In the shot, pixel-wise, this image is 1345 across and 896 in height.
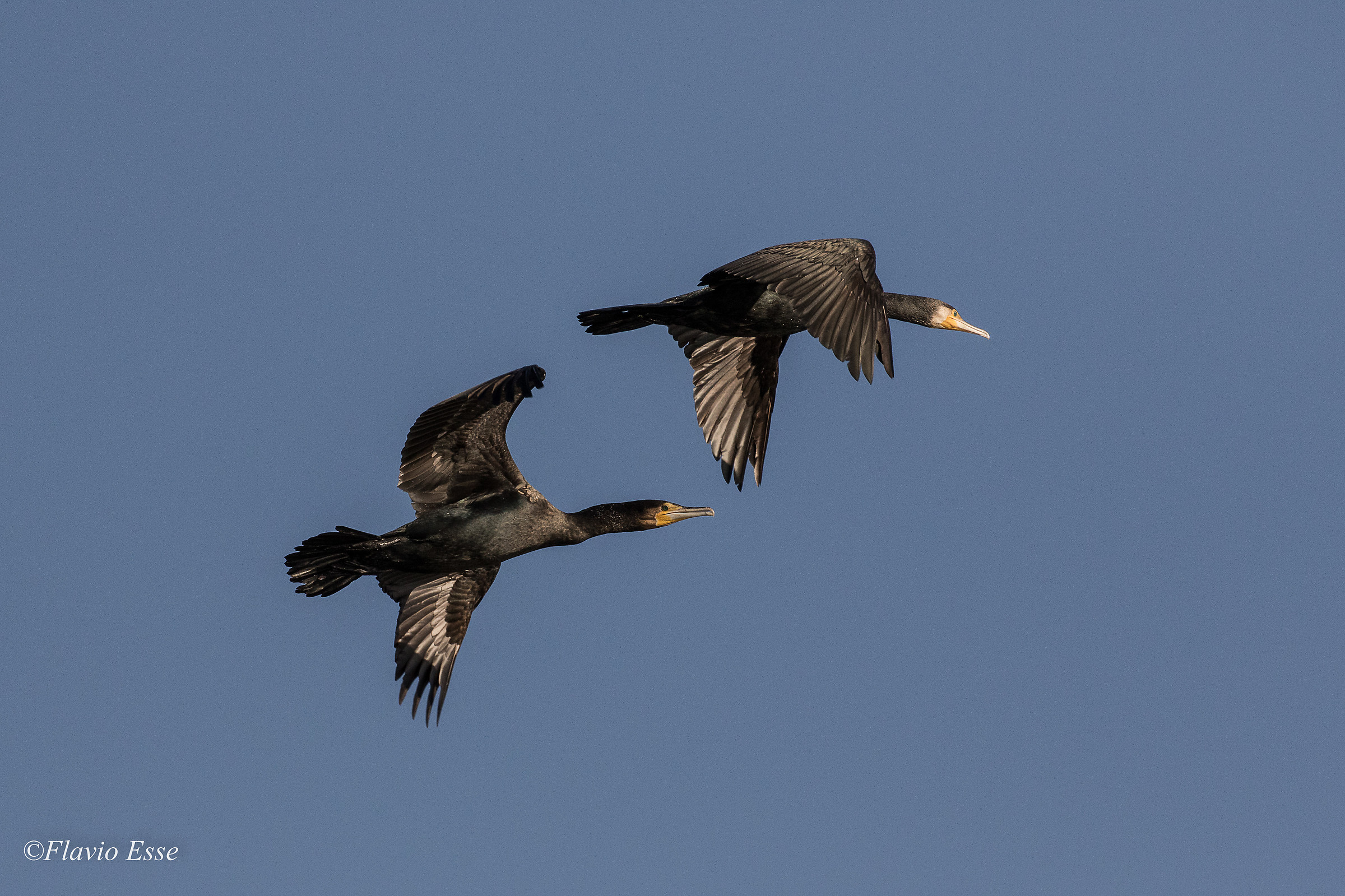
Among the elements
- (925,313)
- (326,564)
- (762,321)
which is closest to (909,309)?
(925,313)

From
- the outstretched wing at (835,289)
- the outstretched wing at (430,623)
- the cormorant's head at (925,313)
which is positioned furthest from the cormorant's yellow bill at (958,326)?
the outstretched wing at (430,623)

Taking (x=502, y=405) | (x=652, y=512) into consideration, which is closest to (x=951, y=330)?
(x=652, y=512)

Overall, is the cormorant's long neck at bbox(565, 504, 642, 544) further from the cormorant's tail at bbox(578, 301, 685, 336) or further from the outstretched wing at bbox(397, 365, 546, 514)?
the cormorant's tail at bbox(578, 301, 685, 336)

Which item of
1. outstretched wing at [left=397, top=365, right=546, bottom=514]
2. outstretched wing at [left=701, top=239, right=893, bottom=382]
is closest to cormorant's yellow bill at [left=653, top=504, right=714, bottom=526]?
outstretched wing at [left=397, top=365, right=546, bottom=514]

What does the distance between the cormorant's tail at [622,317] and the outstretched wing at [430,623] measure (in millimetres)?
2511

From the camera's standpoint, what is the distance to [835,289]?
1212 cm

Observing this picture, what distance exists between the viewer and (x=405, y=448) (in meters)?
12.9

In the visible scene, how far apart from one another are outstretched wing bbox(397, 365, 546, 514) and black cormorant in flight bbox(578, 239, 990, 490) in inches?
48.6

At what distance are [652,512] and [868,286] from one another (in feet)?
9.58

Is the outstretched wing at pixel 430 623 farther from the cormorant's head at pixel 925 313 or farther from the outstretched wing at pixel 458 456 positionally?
the cormorant's head at pixel 925 313

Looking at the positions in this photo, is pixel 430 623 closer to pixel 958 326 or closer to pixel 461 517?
pixel 461 517

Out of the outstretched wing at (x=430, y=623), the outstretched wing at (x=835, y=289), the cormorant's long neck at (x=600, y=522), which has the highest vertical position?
the outstretched wing at (x=835, y=289)

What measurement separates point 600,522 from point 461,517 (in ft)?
4.01

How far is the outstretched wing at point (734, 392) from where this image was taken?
1566cm
